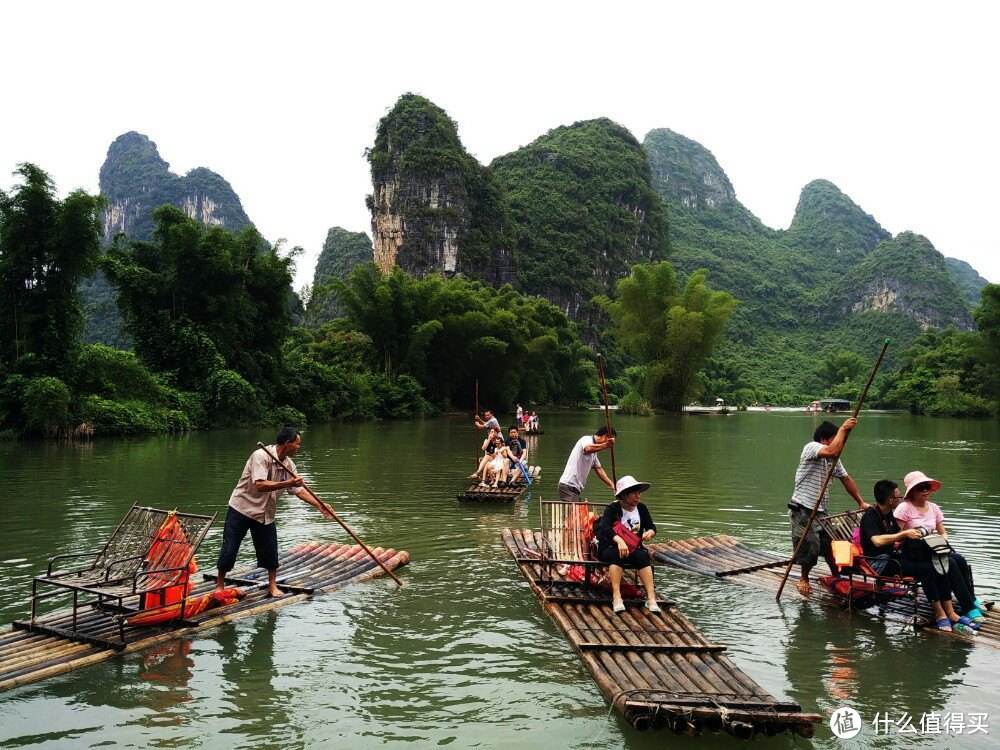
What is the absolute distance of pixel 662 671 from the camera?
4.81 m

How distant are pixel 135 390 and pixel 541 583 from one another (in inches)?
989

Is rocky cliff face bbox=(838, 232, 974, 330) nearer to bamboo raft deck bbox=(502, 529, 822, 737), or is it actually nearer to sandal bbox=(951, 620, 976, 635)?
sandal bbox=(951, 620, 976, 635)

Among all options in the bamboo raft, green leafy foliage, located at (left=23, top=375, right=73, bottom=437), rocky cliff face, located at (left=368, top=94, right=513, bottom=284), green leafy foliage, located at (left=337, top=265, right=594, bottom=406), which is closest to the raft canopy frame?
the bamboo raft

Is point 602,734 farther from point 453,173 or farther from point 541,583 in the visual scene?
point 453,173

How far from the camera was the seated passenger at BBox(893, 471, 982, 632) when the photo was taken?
6074mm

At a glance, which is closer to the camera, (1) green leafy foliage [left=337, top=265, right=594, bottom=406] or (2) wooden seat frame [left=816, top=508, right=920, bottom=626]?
(2) wooden seat frame [left=816, top=508, right=920, bottom=626]

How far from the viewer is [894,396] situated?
6344 centimetres

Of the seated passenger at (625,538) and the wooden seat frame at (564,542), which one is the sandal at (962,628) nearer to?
the seated passenger at (625,538)

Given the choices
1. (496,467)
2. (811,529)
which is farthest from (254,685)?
(496,467)

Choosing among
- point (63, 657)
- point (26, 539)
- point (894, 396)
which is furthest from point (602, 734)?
point (894, 396)

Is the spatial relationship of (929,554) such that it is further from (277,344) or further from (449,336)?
(449,336)

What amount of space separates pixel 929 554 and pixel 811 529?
1066mm

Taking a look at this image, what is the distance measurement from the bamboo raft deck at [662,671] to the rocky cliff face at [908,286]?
11354 cm

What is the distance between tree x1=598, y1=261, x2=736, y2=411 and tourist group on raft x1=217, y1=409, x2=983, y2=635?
1721 inches
